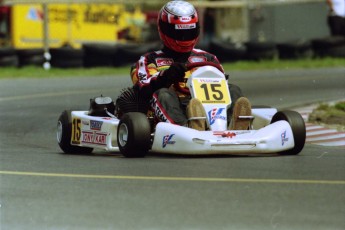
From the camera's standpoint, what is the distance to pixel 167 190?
6602mm

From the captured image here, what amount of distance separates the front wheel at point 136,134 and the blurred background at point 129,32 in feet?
45.7

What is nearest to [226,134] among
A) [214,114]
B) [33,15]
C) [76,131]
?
[214,114]

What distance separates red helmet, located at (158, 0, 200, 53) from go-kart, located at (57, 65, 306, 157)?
1.21ft

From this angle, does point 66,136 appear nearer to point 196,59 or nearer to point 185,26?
point 196,59

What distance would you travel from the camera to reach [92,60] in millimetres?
23031

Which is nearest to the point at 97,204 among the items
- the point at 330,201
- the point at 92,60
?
the point at 330,201

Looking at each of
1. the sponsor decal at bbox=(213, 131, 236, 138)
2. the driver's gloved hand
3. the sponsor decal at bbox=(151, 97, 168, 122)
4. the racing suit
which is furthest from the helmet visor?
the sponsor decal at bbox=(213, 131, 236, 138)

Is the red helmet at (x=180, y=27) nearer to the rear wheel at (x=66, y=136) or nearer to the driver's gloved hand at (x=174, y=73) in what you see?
the driver's gloved hand at (x=174, y=73)

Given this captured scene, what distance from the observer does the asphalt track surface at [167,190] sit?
5.57 m

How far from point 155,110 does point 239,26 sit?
22030 mm

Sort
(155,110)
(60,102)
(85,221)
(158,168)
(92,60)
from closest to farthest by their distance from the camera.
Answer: (85,221), (158,168), (155,110), (60,102), (92,60)

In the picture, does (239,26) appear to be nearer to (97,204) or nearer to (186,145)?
(186,145)

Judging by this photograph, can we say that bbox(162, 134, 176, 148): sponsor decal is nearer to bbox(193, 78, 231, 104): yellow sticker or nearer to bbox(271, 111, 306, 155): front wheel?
bbox(193, 78, 231, 104): yellow sticker

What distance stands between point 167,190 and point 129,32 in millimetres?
27549
